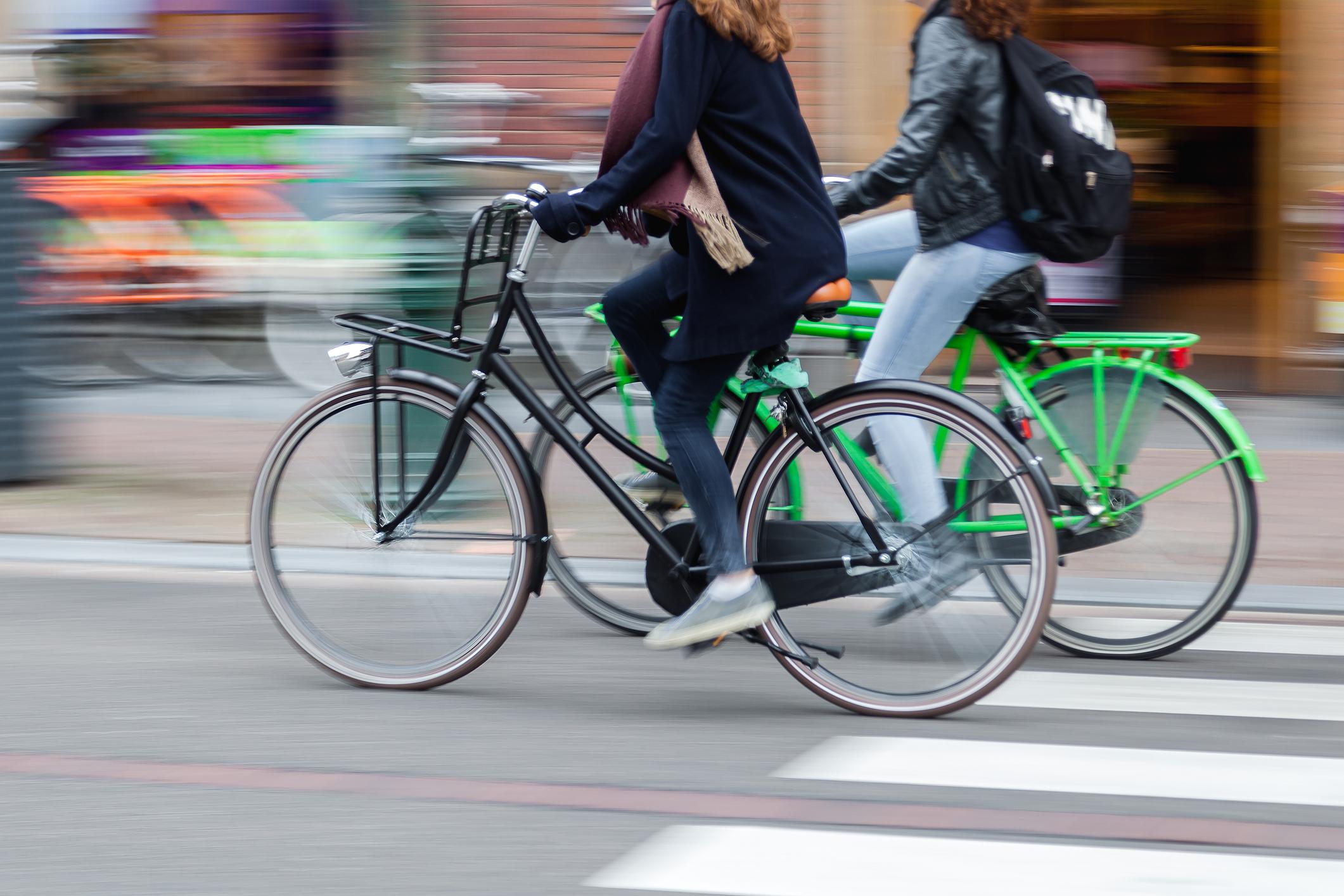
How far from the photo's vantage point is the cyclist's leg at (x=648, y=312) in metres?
4.45

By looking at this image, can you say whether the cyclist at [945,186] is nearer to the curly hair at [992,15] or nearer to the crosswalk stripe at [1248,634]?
the curly hair at [992,15]

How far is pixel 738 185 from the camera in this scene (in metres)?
4.19

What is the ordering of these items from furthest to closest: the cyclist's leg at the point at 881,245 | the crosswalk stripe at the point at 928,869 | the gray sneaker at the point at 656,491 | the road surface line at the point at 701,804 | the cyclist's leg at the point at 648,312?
the cyclist's leg at the point at 881,245 < the gray sneaker at the point at 656,491 < the cyclist's leg at the point at 648,312 < the road surface line at the point at 701,804 < the crosswalk stripe at the point at 928,869

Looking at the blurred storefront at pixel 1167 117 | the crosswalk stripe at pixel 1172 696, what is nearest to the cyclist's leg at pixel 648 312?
the crosswalk stripe at pixel 1172 696

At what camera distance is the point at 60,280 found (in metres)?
10.2

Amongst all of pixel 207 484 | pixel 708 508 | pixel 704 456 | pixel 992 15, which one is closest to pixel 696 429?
pixel 704 456

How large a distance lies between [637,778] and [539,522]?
0.78 meters

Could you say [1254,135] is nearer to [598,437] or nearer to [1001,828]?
[598,437]

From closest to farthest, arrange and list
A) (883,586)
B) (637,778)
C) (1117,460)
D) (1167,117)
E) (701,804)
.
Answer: (701,804) < (637,778) < (883,586) < (1117,460) < (1167,117)

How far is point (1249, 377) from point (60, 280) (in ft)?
22.8

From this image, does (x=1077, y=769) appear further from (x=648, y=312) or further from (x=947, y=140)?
(x=947, y=140)

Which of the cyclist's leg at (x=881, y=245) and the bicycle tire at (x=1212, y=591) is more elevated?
the cyclist's leg at (x=881, y=245)

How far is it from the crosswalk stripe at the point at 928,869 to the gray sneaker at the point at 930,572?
3.01 ft

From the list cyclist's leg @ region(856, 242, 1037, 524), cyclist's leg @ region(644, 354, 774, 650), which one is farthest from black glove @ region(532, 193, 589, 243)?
cyclist's leg @ region(856, 242, 1037, 524)
